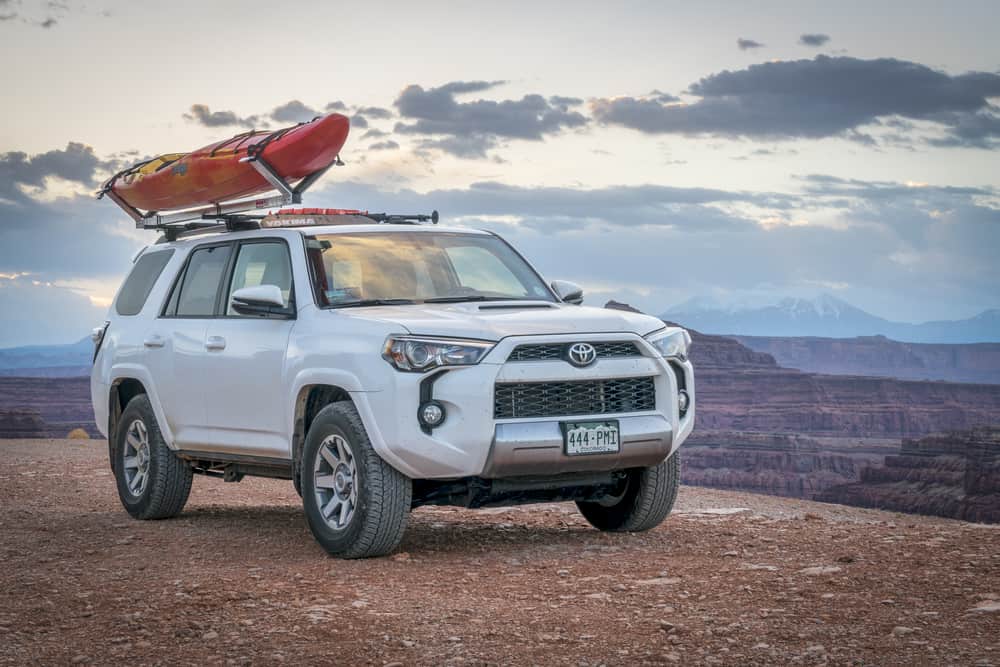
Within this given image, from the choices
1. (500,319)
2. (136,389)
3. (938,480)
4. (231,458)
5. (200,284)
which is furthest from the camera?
(938,480)

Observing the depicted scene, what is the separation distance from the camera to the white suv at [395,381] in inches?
277

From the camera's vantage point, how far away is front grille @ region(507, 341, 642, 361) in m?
7.12

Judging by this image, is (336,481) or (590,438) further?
(336,481)

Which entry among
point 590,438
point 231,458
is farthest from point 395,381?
point 231,458

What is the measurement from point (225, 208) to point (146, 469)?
2132 millimetres

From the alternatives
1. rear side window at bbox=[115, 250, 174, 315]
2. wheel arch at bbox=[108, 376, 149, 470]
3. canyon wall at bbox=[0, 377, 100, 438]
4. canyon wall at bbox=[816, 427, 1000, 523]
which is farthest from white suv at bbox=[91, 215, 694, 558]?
canyon wall at bbox=[0, 377, 100, 438]

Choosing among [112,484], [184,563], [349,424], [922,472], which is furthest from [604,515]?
[922,472]

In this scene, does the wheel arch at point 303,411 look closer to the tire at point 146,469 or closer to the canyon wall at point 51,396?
the tire at point 146,469

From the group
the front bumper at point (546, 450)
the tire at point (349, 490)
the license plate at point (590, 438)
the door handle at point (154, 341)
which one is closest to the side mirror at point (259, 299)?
the tire at point (349, 490)

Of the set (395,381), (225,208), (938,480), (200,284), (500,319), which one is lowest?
(938,480)

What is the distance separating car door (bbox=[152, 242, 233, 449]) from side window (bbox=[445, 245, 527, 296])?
1724 mm

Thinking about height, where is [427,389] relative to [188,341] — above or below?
below

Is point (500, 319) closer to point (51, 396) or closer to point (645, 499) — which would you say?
point (645, 499)

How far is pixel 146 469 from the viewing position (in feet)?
32.3
